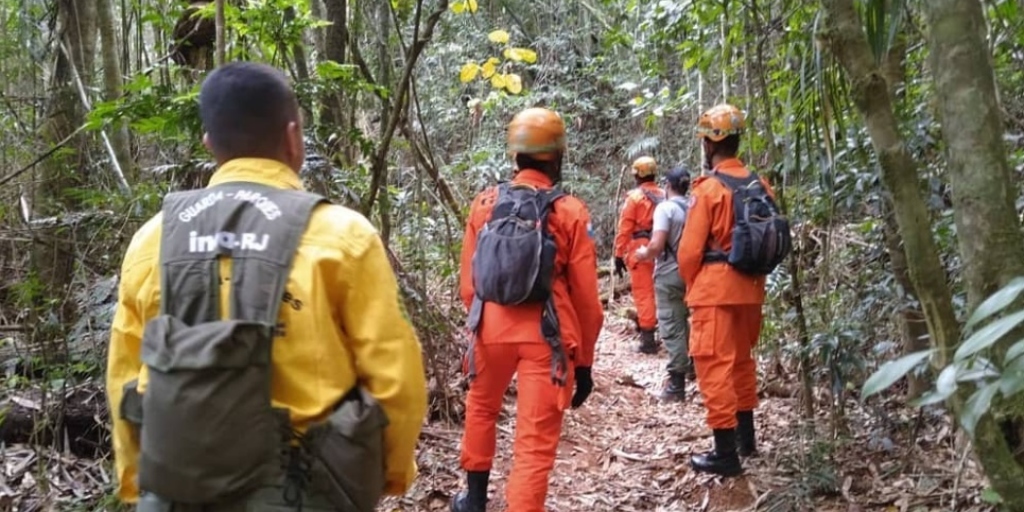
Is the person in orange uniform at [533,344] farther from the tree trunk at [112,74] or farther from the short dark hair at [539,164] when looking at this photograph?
the tree trunk at [112,74]

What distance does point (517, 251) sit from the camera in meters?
4.02

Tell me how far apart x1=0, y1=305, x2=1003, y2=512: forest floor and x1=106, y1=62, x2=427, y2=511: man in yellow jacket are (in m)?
2.24

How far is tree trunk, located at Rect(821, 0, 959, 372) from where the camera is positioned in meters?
2.50

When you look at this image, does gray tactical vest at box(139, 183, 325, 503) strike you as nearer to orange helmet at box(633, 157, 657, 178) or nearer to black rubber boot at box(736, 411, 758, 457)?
black rubber boot at box(736, 411, 758, 457)

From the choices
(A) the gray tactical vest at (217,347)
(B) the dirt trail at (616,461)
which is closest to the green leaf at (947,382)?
(A) the gray tactical vest at (217,347)

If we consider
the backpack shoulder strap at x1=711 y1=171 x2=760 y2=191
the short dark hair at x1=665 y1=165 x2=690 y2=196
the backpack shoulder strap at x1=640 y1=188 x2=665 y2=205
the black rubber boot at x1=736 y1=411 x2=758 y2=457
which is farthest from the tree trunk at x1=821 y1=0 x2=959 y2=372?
the backpack shoulder strap at x1=640 y1=188 x2=665 y2=205

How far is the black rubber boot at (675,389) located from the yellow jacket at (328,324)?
5337mm

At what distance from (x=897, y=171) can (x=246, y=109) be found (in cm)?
184

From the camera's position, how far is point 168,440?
191 centimetres

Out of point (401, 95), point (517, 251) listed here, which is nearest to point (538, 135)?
point (517, 251)

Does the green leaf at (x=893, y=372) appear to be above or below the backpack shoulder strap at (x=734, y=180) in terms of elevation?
below

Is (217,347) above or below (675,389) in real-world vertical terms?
above

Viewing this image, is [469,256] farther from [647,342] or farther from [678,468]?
[647,342]

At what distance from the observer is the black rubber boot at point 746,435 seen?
5328 millimetres
